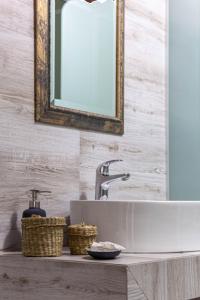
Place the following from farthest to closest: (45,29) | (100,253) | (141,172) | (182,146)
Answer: (182,146)
(141,172)
(45,29)
(100,253)

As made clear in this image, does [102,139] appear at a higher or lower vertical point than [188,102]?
lower

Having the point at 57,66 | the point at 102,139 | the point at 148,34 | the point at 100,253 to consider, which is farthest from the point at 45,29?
the point at 100,253

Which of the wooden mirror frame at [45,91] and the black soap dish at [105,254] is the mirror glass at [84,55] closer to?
the wooden mirror frame at [45,91]

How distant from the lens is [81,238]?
164 cm

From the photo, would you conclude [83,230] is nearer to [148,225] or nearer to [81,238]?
[81,238]

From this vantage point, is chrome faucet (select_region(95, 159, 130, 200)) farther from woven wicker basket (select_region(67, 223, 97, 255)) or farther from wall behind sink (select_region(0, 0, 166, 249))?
woven wicker basket (select_region(67, 223, 97, 255))

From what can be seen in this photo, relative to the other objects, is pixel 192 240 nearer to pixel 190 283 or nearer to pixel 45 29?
pixel 190 283

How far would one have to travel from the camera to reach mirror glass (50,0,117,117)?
6.34 feet

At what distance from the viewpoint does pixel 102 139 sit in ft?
6.93

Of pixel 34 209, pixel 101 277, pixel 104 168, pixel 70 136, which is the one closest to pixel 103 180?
pixel 104 168

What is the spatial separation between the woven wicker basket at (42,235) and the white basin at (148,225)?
0.18 m

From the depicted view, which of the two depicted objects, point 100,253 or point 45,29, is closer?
point 100,253

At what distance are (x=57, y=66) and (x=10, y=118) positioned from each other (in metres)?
0.28

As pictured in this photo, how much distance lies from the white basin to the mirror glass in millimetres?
448
